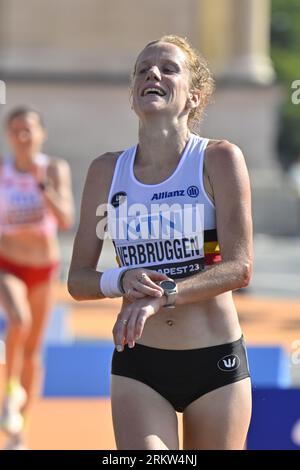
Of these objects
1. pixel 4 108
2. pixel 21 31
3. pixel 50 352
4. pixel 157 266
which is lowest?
pixel 50 352

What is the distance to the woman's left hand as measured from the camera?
3938mm

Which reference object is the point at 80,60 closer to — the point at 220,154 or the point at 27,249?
the point at 27,249

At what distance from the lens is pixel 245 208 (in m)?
4.18

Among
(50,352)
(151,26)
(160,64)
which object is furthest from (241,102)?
(160,64)

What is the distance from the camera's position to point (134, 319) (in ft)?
12.9

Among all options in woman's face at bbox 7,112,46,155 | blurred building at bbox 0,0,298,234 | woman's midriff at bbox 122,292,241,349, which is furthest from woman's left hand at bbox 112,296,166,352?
blurred building at bbox 0,0,298,234

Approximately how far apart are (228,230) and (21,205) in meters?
4.21

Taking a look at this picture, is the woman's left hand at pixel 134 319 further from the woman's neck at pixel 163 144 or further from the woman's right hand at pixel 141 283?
the woman's neck at pixel 163 144

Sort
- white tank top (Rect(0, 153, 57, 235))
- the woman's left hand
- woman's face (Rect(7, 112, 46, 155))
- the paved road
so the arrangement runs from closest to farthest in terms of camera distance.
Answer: the woman's left hand → woman's face (Rect(7, 112, 46, 155)) → white tank top (Rect(0, 153, 57, 235)) → the paved road

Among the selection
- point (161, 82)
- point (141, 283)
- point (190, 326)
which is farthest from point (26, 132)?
point (141, 283)

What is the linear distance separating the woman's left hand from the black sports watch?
0.02m

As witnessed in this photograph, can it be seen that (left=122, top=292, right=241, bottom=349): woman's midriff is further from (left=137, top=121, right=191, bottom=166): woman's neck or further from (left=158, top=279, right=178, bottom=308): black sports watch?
(left=137, top=121, right=191, bottom=166): woman's neck

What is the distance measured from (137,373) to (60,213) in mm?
4003

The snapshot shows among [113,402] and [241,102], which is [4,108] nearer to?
[241,102]
